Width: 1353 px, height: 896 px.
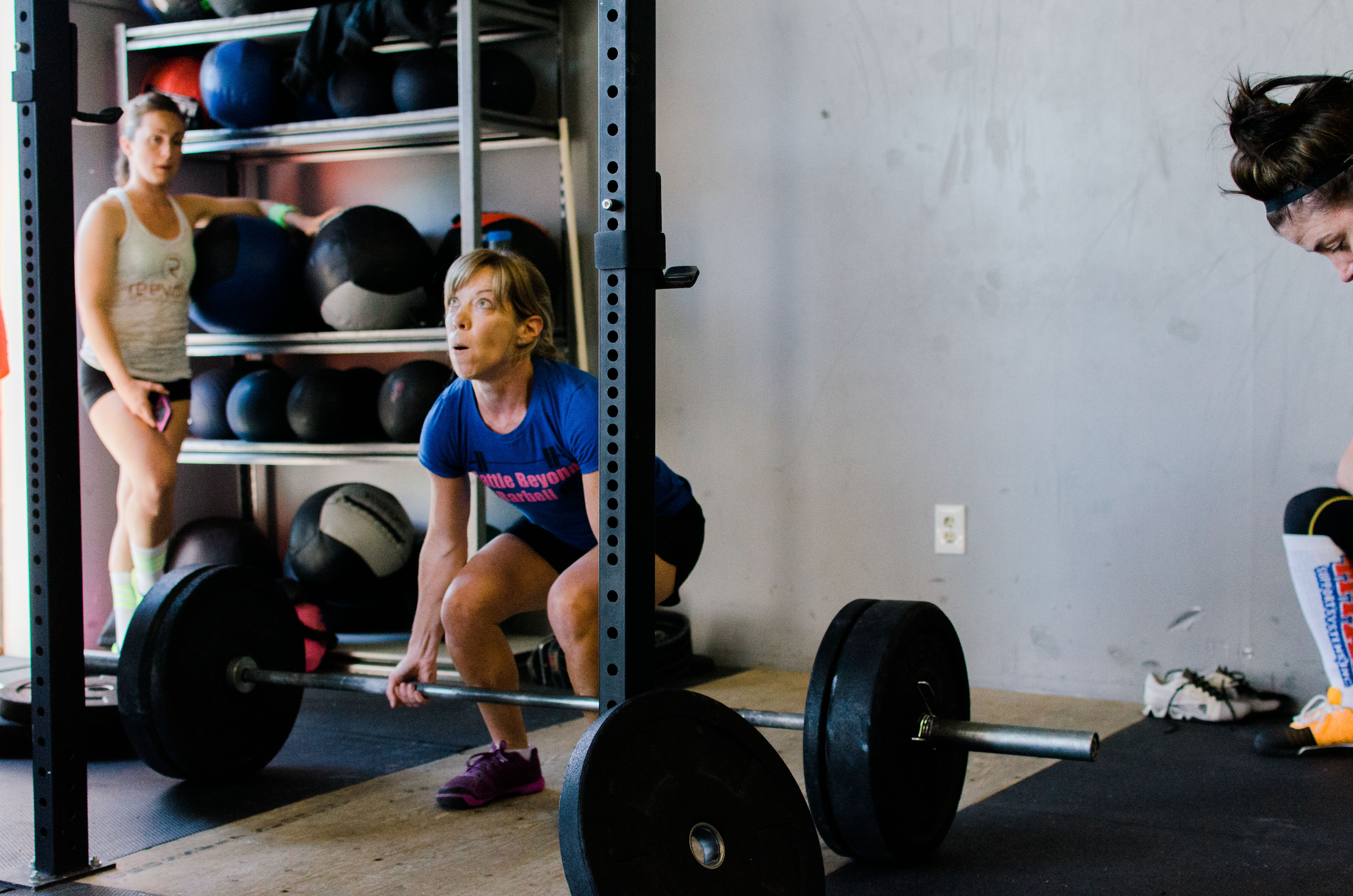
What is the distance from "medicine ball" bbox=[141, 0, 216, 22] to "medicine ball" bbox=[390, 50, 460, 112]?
2.23 feet

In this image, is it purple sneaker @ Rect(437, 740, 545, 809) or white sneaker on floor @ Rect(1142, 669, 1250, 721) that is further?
white sneaker on floor @ Rect(1142, 669, 1250, 721)

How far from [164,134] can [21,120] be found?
1366mm

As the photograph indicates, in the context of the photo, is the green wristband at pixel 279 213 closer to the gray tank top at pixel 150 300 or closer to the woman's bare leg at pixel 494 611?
the gray tank top at pixel 150 300

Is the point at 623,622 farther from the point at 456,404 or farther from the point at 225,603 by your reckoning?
the point at 225,603

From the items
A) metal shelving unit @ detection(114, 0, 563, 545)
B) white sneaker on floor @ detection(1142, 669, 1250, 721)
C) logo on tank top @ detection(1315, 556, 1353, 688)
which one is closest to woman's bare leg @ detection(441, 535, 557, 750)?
metal shelving unit @ detection(114, 0, 563, 545)

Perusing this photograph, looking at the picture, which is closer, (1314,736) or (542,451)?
(542,451)

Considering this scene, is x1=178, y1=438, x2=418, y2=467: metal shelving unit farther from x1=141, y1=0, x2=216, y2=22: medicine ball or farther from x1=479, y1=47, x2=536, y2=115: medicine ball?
x1=141, y1=0, x2=216, y2=22: medicine ball

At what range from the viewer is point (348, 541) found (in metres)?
3.36

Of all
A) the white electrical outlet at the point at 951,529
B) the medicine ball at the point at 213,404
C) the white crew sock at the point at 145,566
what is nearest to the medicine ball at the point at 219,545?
the white crew sock at the point at 145,566

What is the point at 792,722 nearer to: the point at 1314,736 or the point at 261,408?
the point at 1314,736

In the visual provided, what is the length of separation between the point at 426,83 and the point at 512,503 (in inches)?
58.1

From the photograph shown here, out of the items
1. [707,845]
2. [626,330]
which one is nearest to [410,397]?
[626,330]

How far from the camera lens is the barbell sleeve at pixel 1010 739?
1.64 meters

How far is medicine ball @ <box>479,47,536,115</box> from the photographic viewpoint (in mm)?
3301
